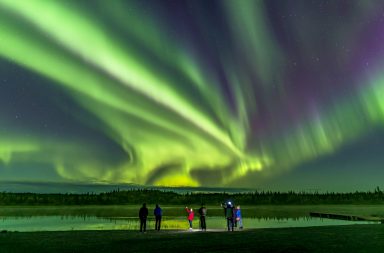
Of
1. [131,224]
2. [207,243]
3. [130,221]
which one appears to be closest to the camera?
[207,243]

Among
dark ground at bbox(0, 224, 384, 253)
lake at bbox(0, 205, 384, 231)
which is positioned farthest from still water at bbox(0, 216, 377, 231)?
dark ground at bbox(0, 224, 384, 253)

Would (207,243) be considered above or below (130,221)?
below

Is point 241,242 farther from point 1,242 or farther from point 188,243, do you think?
point 1,242

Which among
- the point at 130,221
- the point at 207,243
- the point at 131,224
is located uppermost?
the point at 130,221

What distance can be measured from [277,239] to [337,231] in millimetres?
9542

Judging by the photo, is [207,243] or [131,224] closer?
[207,243]

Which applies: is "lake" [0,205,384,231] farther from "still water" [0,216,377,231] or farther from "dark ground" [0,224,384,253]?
"dark ground" [0,224,384,253]

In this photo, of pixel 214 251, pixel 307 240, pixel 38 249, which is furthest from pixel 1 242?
pixel 307 240

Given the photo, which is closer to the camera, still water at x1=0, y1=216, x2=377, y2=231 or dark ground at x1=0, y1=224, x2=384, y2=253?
dark ground at x1=0, y1=224, x2=384, y2=253

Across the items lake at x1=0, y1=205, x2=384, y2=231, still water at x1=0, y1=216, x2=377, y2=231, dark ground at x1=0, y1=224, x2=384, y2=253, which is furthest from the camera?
lake at x1=0, y1=205, x2=384, y2=231

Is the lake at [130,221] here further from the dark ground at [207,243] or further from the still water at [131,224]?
the dark ground at [207,243]

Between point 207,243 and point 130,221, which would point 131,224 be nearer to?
point 130,221

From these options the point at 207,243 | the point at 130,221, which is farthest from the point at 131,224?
the point at 207,243

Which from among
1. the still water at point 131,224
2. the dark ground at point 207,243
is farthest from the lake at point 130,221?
the dark ground at point 207,243
